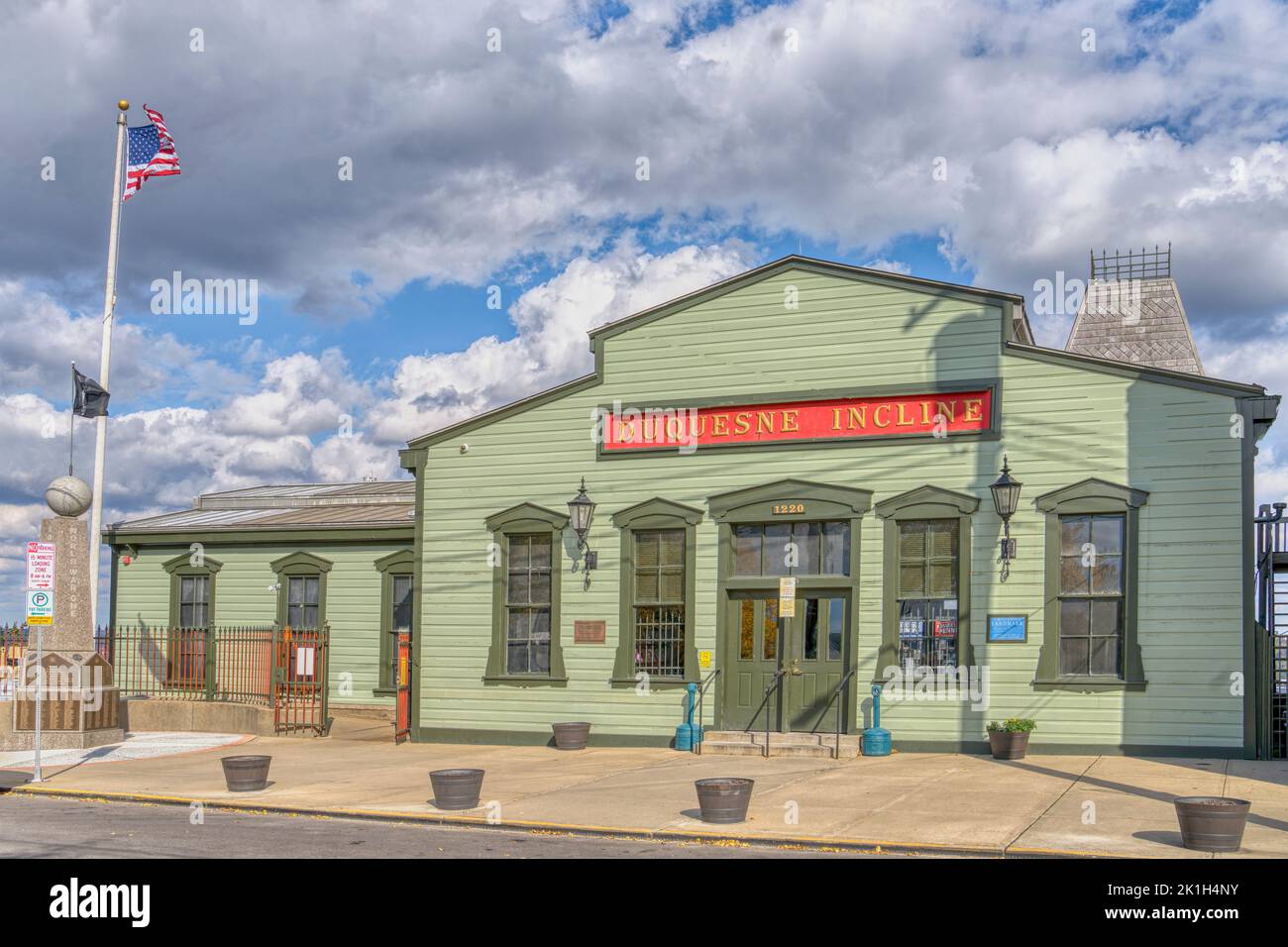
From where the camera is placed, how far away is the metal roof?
27.6 meters

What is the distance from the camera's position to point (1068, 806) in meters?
13.6

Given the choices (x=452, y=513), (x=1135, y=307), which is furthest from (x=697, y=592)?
(x=1135, y=307)

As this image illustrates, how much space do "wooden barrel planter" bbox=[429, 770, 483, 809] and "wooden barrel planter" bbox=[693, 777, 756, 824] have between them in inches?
107

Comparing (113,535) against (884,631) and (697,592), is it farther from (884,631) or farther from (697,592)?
(884,631)

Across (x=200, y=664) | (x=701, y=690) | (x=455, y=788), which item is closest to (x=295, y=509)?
(x=200, y=664)

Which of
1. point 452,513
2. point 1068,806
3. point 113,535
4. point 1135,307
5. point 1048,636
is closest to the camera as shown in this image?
point 1068,806

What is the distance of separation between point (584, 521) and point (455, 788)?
7243mm

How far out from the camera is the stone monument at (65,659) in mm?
Result: 21078

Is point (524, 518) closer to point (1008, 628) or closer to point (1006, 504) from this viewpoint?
point (1006, 504)

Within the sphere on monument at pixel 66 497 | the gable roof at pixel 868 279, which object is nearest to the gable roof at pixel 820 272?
the gable roof at pixel 868 279

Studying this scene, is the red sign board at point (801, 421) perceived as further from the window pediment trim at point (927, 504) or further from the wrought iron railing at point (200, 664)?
the wrought iron railing at point (200, 664)

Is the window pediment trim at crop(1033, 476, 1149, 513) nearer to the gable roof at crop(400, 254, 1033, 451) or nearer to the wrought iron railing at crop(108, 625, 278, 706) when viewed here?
the gable roof at crop(400, 254, 1033, 451)

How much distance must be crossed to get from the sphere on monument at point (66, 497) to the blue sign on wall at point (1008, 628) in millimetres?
14249
